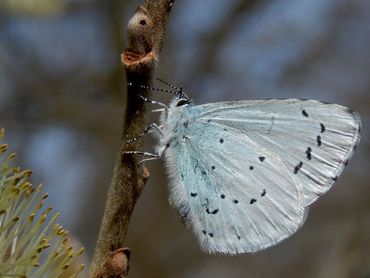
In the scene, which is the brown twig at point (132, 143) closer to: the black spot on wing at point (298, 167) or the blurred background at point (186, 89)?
the black spot on wing at point (298, 167)

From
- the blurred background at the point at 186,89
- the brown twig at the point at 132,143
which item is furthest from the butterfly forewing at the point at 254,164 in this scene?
the blurred background at the point at 186,89

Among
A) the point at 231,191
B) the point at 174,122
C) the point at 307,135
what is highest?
the point at 174,122

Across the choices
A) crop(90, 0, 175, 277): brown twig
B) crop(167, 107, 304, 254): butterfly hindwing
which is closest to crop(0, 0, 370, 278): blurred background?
crop(167, 107, 304, 254): butterfly hindwing

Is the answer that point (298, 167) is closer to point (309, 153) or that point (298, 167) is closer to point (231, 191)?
point (309, 153)

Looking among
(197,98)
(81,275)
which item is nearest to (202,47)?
(197,98)

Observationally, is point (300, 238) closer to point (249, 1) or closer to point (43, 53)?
point (249, 1)

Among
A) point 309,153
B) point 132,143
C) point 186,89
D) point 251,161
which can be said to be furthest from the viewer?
point 186,89

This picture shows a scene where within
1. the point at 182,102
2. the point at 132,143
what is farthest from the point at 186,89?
the point at 132,143
